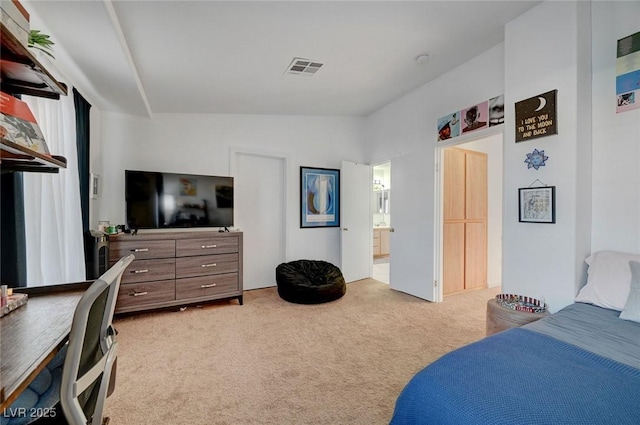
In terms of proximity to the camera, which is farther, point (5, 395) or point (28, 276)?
point (28, 276)

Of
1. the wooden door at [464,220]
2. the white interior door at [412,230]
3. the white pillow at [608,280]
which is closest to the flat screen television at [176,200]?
the white interior door at [412,230]

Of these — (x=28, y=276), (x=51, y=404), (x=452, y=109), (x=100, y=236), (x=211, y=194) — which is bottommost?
(x=51, y=404)

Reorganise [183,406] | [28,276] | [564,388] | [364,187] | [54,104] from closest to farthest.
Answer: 1. [564,388]
2. [183,406]
3. [28,276]
4. [54,104]
5. [364,187]

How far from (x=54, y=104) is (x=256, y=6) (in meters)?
1.75

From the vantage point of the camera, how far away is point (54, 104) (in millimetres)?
2160

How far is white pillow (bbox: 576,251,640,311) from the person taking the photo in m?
1.73

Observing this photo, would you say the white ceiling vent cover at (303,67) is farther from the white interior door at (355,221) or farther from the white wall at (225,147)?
the white interior door at (355,221)

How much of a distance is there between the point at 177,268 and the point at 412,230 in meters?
2.98

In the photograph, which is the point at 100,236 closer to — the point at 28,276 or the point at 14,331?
the point at 28,276

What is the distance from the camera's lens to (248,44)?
91.6 inches

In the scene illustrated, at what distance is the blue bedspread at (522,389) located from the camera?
0.87 metres

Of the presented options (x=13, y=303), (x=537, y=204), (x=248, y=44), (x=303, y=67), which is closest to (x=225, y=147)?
(x=303, y=67)

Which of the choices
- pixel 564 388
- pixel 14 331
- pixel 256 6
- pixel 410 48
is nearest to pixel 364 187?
pixel 410 48

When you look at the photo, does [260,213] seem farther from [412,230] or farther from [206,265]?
[412,230]
